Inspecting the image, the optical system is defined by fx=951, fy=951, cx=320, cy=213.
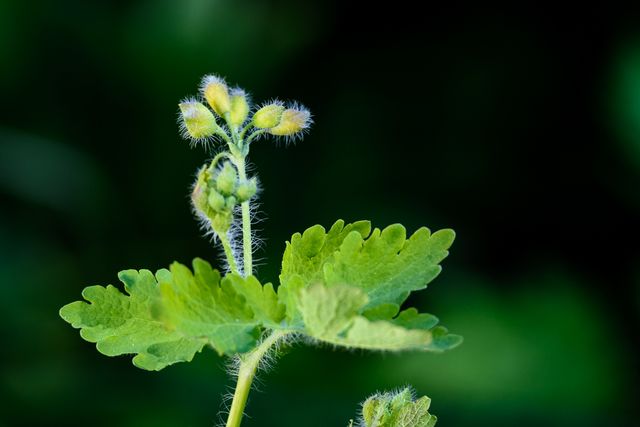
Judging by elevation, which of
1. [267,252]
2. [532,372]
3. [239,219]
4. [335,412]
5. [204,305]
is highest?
[267,252]

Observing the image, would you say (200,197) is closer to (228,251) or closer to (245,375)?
(228,251)

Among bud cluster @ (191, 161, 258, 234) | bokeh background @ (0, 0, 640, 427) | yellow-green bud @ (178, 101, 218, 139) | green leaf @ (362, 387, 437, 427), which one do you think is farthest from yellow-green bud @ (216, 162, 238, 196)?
bokeh background @ (0, 0, 640, 427)

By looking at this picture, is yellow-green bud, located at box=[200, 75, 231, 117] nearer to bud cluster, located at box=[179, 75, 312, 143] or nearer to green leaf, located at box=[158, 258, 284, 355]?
bud cluster, located at box=[179, 75, 312, 143]

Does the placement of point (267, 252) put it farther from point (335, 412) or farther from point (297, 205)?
point (335, 412)

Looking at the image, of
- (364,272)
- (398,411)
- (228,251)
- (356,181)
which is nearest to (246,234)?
(228,251)

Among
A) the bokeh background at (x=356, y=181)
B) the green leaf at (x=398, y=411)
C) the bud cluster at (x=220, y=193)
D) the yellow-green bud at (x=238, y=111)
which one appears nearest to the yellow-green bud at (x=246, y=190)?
the bud cluster at (x=220, y=193)

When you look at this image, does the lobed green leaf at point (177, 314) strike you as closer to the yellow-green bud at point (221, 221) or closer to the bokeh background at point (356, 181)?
the yellow-green bud at point (221, 221)

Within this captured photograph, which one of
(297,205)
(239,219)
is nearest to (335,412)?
(297,205)
